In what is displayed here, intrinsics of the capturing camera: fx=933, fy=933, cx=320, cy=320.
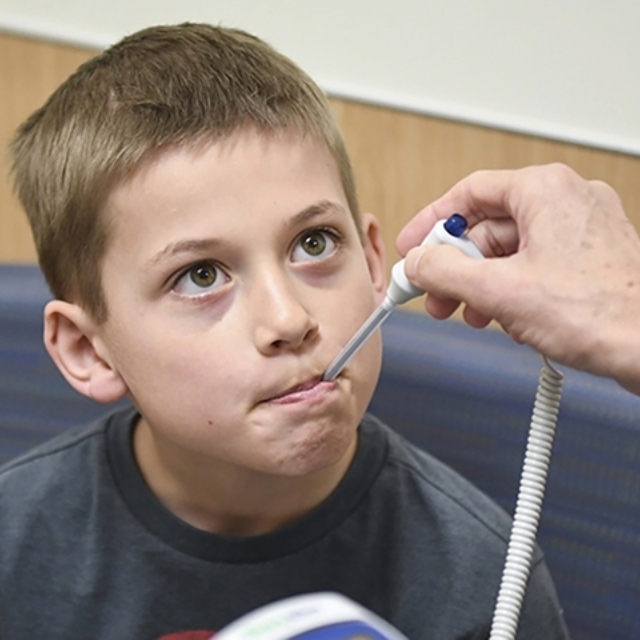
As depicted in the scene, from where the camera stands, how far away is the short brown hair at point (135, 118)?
0.79 meters

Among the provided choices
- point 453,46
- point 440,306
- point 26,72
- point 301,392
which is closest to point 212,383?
point 301,392

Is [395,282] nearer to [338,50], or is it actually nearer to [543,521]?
[543,521]

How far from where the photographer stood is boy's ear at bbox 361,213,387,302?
918mm

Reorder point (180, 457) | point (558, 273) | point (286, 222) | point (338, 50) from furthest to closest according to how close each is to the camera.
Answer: point (338, 50)
point (180, 457)
point (286, 222)
point (558, 273)

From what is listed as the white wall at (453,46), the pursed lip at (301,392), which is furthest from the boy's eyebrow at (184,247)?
the white wall at (453,46)

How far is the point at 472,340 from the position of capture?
101cm

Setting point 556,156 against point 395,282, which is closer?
point 395,282

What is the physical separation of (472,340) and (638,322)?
15.5 inches

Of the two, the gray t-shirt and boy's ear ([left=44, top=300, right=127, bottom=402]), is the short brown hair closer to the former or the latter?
boy's ear ([left=44, top=300, right=127, bottom=402])

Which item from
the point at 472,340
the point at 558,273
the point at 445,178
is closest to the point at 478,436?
the point at 472,340

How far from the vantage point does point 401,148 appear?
1.67 metres

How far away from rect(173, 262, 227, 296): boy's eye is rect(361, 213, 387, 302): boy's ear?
19 cm

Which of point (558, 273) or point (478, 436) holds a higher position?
point (558, 273)

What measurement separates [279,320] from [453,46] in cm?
99
